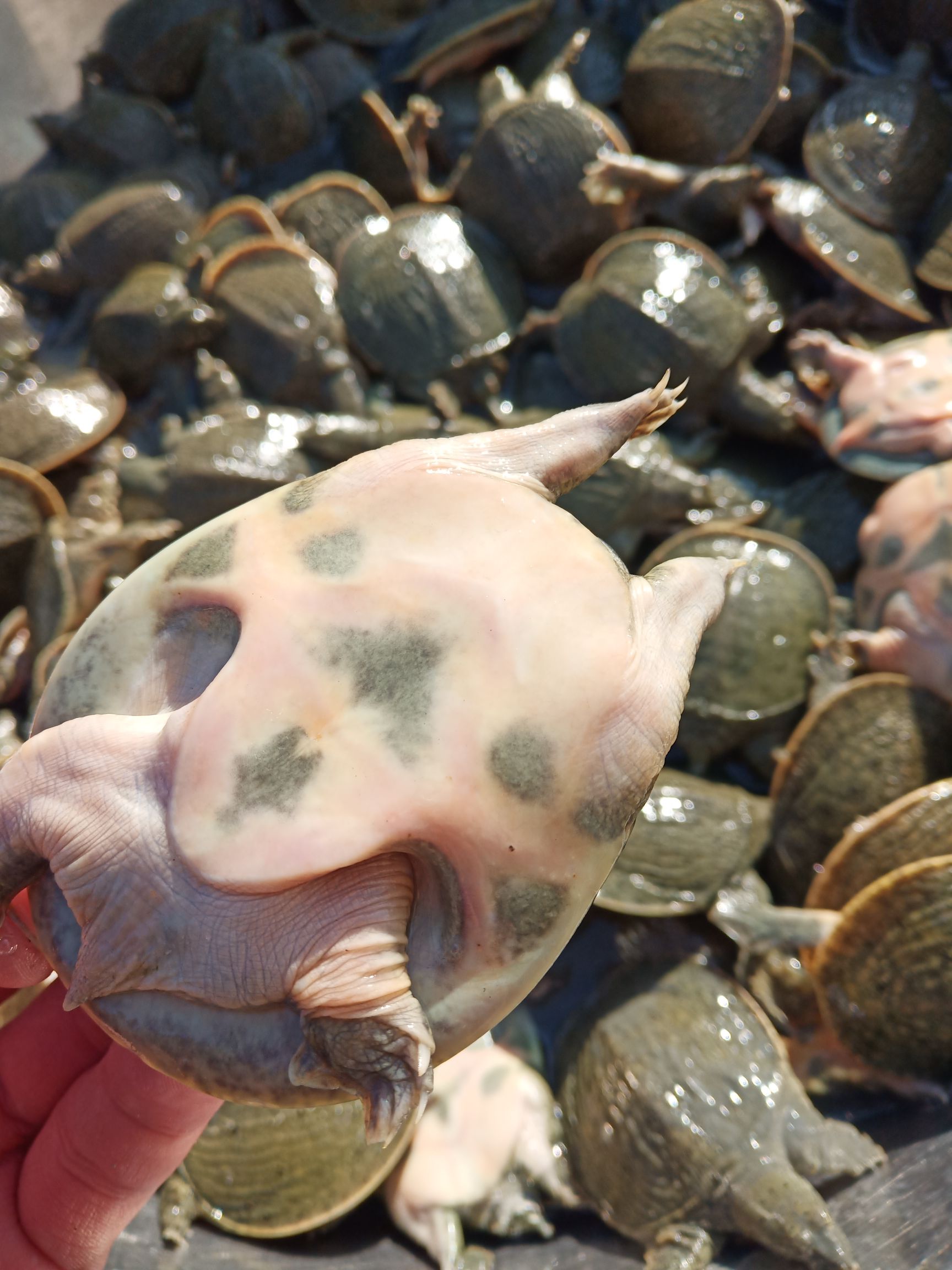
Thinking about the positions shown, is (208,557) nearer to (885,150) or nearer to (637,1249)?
(637,1249)

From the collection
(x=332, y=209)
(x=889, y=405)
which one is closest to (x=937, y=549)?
(x=889, y=405)

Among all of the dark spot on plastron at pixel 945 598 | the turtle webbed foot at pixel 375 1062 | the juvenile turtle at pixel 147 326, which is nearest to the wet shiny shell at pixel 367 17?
the juvenile turtle at pixel 147 326

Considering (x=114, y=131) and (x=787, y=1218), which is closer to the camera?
(x=787, y=1218)

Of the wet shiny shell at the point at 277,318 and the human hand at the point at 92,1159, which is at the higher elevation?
the wet shiny shell at the point at 277,318

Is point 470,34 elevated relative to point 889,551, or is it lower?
elevated

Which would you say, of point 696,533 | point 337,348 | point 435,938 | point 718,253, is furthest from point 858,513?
point 435,938

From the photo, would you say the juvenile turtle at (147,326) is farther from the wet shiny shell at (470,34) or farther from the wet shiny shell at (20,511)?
the wet shiny shell at (470,34)

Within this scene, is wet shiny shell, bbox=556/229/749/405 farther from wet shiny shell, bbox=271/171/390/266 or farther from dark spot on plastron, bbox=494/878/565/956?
dark spot on plastron, bbox=494/878/565/956
